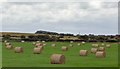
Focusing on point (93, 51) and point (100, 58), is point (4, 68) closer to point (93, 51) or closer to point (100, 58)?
point (100, 58)

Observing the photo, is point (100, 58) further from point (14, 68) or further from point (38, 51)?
point (14, 68)

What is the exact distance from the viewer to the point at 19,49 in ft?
150

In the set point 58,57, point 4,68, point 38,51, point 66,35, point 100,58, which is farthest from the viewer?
point 66,35

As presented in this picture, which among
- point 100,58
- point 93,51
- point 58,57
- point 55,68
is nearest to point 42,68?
point 55,68

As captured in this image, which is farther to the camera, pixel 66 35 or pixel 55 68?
pixel 66 35

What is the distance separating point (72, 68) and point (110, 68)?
257 centimetres

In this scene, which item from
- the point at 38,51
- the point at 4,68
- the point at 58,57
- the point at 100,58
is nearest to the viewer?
the point at 4,68

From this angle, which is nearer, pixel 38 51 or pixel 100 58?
pixel 100 58

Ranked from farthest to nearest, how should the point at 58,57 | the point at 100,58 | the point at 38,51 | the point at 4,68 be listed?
the point at 38,51, the point at 100,58, the point at 58,57, the point at 4,68

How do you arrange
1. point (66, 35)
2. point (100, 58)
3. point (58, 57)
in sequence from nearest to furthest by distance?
point (58, 57)
point (100, 58)
point (66, 35)

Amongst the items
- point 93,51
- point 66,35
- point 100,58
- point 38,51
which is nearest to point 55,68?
point 100,58

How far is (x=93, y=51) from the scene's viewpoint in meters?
46.8

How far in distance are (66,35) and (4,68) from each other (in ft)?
386

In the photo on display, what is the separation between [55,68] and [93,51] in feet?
66.5
